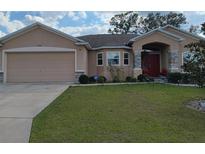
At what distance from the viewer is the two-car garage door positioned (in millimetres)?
20797

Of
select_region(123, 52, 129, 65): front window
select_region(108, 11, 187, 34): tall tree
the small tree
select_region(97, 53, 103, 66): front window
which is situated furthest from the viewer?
select_region(108, 11, 187, 34): tall tree

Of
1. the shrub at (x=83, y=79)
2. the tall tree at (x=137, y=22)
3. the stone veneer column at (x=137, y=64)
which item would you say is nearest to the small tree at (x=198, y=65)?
the shrub at (x=83, y=79)

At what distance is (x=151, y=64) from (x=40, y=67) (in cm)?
1079

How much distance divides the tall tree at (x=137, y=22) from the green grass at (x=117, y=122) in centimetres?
3714

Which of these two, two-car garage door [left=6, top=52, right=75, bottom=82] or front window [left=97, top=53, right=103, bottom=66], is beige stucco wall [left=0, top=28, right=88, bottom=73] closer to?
two-car garage door [left=6, top=52, right=75, bottom=82]

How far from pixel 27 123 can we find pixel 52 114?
46.8 inches

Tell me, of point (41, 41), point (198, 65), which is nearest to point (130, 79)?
point (41, 41)

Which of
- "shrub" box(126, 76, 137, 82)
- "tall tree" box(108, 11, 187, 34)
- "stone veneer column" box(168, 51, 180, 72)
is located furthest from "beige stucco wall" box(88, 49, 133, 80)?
"tall tree" box(108, 11, 187, 34)

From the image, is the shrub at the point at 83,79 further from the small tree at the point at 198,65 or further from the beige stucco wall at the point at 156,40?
the small tree at the point at 198,65

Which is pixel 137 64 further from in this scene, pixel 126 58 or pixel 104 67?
pixel 104 67

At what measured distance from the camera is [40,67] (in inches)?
822

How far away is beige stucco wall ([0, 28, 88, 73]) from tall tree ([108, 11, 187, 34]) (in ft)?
90.3

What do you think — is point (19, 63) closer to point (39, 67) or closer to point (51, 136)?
point (39, 67)
